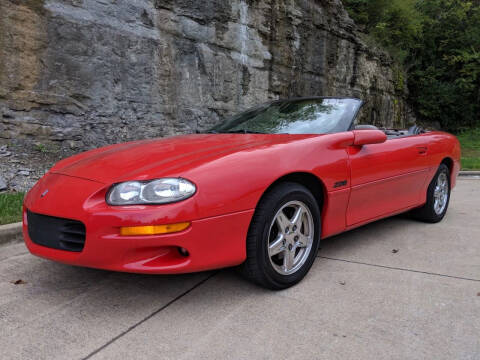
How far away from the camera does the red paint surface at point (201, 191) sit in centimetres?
213

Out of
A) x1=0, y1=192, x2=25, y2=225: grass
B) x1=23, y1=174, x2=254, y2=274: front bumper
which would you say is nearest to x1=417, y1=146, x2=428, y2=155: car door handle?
x1=23, y1=174, x2=254, y2=274: front bumper

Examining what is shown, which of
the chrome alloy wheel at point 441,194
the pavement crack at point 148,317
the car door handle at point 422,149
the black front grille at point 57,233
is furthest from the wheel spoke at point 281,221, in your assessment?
the chrome alloy wheel at point 441,194

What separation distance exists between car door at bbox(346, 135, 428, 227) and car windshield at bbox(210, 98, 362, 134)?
31 centimetres

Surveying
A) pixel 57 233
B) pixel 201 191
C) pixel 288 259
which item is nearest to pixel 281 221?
pixel 288 259

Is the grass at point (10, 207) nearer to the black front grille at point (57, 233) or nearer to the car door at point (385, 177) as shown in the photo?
the black front grille at point (57, 233)

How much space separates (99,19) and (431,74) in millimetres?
17185

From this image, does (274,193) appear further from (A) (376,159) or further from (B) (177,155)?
(A) (376,159)

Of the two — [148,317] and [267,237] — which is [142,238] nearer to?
[148,317]

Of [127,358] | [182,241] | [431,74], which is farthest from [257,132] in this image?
[431,74]

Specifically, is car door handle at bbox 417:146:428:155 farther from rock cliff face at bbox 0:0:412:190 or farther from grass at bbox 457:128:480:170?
grass at bbox 457:128:480:170

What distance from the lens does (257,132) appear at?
131 inches

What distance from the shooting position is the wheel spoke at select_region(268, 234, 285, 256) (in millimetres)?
2516

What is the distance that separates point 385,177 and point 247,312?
5.69 feet

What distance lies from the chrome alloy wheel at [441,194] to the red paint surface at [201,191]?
1455 millimetres
